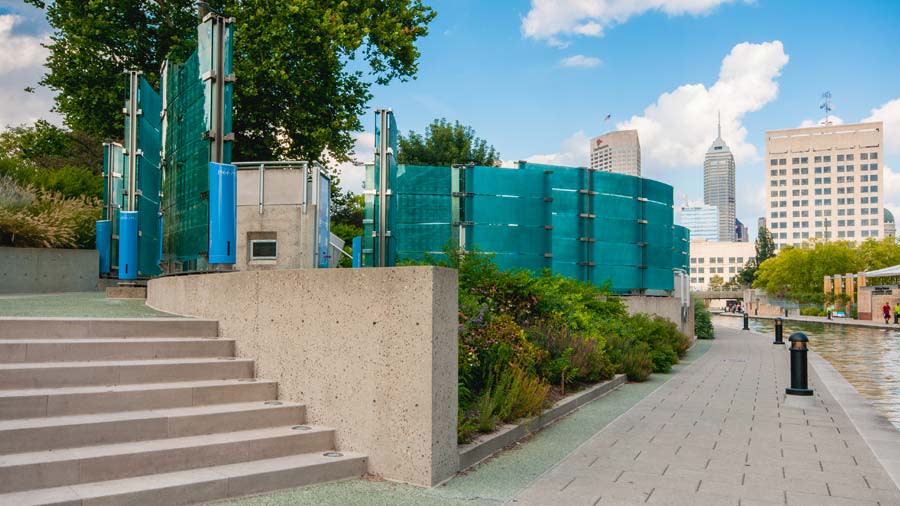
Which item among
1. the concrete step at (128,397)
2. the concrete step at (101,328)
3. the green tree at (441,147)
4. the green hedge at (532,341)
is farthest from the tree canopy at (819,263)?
the concrete step at (128,397)

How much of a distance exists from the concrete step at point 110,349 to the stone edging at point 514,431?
2767 millimetres

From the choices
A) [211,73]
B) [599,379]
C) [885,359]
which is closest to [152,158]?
[211,73]

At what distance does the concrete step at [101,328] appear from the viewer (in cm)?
681

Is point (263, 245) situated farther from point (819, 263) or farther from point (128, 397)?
point (819, 263)

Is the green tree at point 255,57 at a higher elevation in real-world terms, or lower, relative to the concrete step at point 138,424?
higher

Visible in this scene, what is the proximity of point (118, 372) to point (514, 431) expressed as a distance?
3.78 m

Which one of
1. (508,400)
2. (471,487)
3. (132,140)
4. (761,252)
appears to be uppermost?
(761,252)

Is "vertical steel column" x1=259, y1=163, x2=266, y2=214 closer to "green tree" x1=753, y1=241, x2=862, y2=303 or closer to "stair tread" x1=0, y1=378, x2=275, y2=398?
"stair tread" x1=0, y1=378, x2=275, y2=398

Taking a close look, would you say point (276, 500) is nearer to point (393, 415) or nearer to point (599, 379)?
point (393, 415)

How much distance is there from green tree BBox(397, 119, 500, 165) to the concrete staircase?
3625cm

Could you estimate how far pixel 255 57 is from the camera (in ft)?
73.0

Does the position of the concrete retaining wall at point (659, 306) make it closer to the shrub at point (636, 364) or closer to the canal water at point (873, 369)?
the canal water at point (873, 369)

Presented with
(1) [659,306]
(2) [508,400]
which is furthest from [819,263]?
(2) [508,400]

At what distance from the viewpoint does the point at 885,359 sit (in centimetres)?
2103
